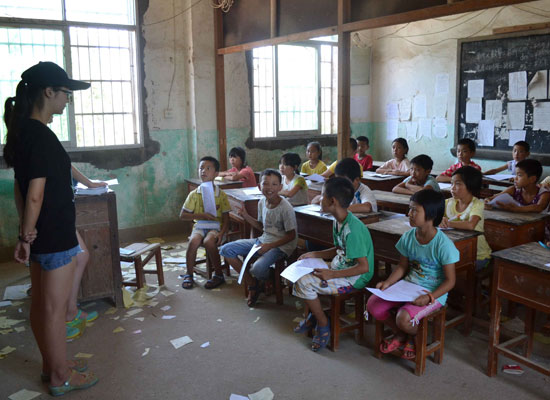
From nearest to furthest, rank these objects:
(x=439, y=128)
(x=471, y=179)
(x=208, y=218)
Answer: (x=471, y=179)
(x=208, y=218)
(x=439, y=128)

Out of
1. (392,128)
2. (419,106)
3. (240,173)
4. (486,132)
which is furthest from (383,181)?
(392,128)

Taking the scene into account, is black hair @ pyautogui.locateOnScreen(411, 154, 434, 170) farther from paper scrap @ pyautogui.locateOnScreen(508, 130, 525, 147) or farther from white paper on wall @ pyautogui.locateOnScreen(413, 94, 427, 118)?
white paper on wall @ pyautogui.locateOnScreen(413, 94, 427, 118)

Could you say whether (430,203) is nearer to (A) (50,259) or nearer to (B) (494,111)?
(A) (50,259)

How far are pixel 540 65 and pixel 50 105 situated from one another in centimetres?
642

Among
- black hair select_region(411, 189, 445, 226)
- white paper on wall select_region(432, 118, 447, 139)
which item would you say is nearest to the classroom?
black hair select_region(411, 189, 445, 226)

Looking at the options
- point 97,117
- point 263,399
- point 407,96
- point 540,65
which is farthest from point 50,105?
point 407,96

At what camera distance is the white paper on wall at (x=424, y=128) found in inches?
330

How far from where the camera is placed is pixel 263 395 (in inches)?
114

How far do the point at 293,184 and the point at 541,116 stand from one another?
393 centimetres

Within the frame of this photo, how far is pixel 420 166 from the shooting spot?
4.97 meters

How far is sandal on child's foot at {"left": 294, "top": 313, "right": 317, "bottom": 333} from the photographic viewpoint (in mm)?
3615

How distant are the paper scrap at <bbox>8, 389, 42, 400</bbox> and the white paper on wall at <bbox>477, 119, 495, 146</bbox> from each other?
6830 mm

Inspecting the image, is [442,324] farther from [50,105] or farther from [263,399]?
[50,105]

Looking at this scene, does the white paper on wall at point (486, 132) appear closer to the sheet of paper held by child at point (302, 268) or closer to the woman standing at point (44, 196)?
the sheet of paper held by child at point (302, 268)
